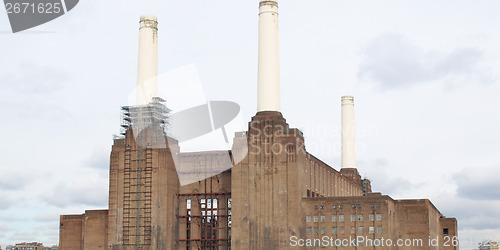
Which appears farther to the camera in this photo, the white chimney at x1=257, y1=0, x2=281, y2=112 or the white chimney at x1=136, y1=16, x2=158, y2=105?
the white chimney at x1=136, y1=16, x2=158, y2=105

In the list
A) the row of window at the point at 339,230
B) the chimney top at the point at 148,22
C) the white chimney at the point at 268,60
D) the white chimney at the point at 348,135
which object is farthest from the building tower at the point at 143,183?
the white chimney at the point at 348,135

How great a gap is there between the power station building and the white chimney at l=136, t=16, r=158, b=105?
0.14 meters

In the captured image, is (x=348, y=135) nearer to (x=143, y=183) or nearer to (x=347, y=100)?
(x=347, y=100)

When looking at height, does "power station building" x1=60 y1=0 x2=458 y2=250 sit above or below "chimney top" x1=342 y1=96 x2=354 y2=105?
below

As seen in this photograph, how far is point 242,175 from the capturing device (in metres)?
80.4

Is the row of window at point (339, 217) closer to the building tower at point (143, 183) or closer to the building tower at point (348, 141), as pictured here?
the building tower at point (143, 183)

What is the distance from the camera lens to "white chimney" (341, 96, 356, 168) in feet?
396

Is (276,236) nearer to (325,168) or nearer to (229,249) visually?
(229,249)

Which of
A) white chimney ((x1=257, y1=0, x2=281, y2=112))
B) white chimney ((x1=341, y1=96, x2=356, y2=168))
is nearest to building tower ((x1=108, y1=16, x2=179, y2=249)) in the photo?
white chimney ((x1=257, y1=0, x2=281, y2=112))

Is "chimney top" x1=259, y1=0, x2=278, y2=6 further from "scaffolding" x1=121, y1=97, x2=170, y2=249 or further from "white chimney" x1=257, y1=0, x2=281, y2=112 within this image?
"scaffolding" x1=121, y1=97, x2=170, y2=249

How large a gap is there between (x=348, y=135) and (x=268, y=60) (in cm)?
4124

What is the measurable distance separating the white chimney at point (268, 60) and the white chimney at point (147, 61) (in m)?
15.8

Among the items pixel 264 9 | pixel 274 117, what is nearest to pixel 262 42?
pixel 264 9

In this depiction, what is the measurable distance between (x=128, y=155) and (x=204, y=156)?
33.4ft
